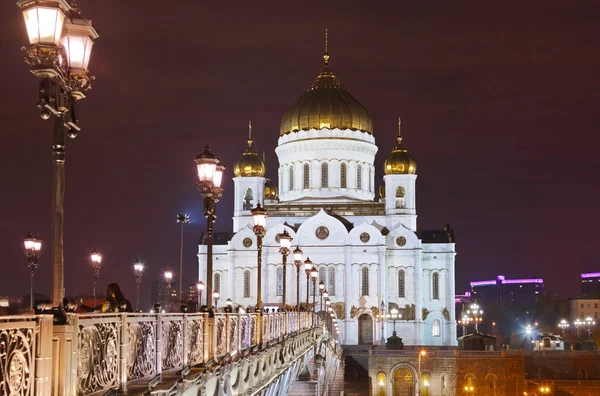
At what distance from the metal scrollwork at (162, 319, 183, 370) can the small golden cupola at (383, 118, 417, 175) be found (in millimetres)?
72176

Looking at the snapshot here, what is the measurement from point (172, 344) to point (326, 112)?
73.9 metres

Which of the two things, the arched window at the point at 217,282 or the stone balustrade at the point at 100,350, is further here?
the arched window at the point at 217,282

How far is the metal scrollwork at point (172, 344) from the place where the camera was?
41.9 feet

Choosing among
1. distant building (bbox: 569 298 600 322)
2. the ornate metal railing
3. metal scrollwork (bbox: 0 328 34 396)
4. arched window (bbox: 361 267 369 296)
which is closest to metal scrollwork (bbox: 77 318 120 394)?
the ornate metal railing

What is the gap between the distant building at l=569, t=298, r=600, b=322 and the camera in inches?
6235

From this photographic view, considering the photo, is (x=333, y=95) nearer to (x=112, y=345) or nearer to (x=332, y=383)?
(x=332, y=383)

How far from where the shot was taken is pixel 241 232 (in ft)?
274

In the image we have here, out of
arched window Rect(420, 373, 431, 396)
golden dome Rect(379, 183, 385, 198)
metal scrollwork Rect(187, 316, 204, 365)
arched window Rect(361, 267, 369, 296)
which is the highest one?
golden dome Rect(379, 183, 385, 198)

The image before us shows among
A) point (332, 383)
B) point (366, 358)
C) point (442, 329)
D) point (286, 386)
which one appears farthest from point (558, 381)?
point (286, 386)

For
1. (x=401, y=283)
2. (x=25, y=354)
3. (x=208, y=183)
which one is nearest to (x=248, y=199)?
(x=401, y=283)

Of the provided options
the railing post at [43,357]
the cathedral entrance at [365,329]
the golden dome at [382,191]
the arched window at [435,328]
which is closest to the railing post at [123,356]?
the railing post at [43,357]

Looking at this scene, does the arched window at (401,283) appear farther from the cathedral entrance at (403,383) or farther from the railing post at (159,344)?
the railing post at (159,344)

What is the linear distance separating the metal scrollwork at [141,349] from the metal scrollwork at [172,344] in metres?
0.46

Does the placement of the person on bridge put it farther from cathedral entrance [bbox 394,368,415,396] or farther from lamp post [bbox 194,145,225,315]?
cathedral entrance [bbox 394,368,415,396]
